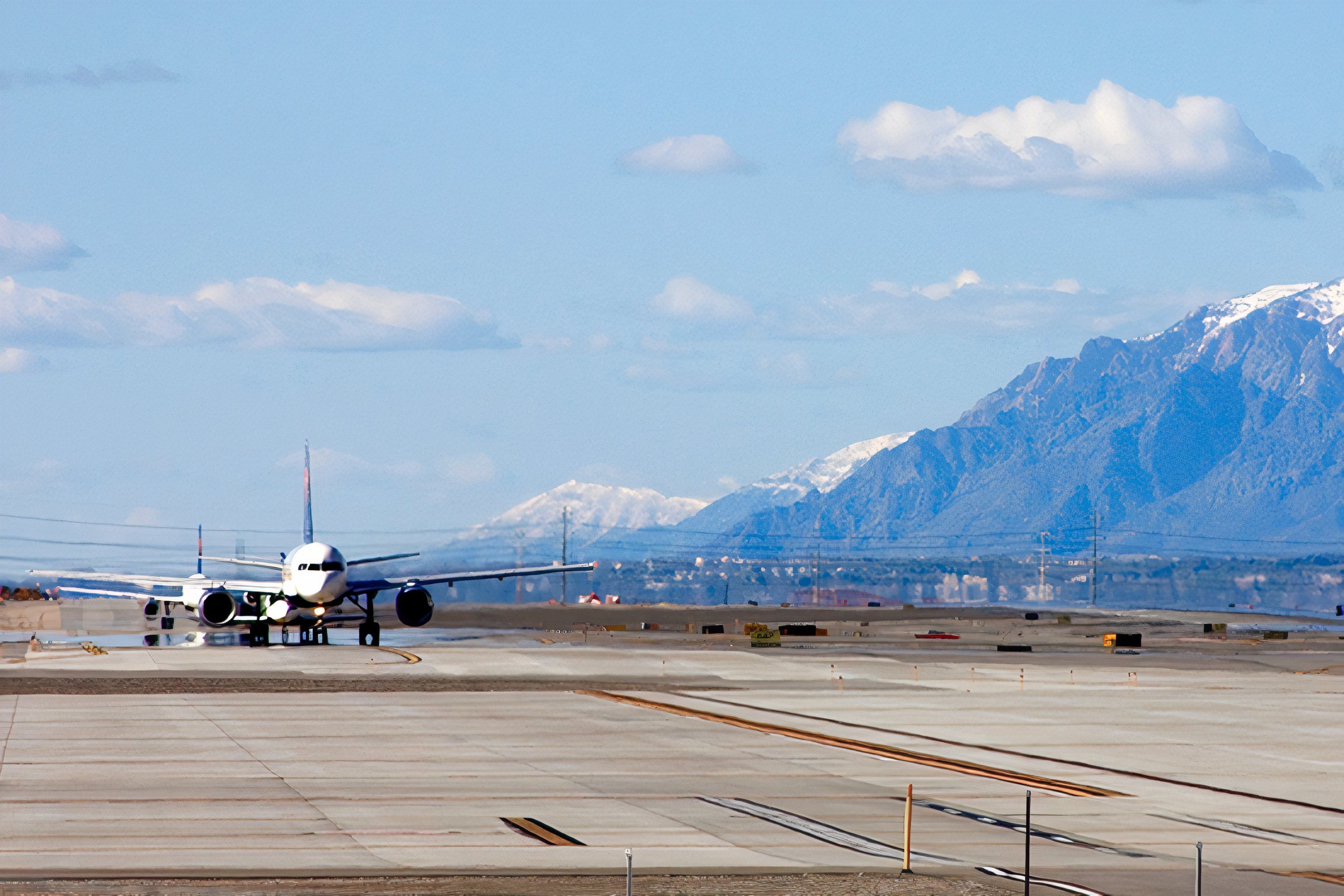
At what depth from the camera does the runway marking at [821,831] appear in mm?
26812

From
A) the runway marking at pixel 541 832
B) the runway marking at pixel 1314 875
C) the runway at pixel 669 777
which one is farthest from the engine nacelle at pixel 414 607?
the runway marking at pixel 1314 875

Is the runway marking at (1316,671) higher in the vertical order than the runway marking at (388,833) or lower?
lower

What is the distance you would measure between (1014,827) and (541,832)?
8.70m

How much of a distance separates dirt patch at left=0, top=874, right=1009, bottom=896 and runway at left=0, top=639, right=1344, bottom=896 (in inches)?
22.2

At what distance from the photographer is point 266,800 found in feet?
104

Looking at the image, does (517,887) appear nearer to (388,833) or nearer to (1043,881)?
(388,833)

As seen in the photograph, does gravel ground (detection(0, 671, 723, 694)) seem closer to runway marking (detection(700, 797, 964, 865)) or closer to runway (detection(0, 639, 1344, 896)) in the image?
Answer: runway (detection(0, 639, 1344, 896))

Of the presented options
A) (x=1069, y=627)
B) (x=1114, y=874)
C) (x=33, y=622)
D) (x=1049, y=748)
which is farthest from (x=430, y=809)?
(x=1069, y=627)

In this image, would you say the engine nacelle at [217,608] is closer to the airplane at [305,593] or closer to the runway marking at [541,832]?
the airplane at [305,593]

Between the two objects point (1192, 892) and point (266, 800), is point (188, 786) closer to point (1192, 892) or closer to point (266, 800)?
point (266, 800)

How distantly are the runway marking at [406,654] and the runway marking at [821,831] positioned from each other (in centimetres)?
4379

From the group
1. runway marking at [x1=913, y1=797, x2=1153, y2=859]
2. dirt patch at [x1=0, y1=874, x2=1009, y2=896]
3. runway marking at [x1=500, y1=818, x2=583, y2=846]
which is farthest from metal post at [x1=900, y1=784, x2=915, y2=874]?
runway marking at [x1=500, y1=818, x2=583, y2=846]

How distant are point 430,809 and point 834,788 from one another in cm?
891

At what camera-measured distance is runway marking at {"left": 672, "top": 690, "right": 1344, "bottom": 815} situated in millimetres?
34656
